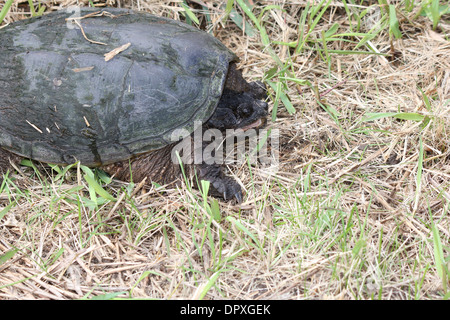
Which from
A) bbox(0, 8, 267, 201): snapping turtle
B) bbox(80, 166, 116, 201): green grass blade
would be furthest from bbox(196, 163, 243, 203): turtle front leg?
bbox(80, 166, 116, 201): green grass blade

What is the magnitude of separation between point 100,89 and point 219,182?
980 mm

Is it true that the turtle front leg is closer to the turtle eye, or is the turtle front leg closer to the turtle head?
the turtle head

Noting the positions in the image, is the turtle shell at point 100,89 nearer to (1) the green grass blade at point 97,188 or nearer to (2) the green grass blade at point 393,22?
(1) the green grass blade at point 97,188

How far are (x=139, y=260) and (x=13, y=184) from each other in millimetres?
1070

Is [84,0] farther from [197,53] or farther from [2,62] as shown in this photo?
[197,53]

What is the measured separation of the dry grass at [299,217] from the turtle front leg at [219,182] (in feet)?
0.24

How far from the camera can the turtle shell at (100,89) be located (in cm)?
271

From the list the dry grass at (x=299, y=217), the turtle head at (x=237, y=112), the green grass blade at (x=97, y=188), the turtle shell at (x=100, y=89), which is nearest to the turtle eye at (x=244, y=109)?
the turtle head at (x=237, y=112)

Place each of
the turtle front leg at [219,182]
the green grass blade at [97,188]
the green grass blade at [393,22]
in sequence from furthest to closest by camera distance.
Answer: the green grass blade at [393,22] < the turtle front leg at [219,182] < the green grass blade at [97,188]

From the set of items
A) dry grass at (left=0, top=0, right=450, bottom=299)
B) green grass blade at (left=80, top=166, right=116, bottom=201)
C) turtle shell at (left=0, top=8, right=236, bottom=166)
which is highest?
turtle shell at (left=0, top=8, right=236, bottom=166)

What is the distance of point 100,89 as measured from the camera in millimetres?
2697

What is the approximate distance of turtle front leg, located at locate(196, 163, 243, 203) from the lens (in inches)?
114

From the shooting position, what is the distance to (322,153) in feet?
10.3

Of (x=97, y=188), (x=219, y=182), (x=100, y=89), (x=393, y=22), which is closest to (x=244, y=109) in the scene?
(x=219, y=182)
